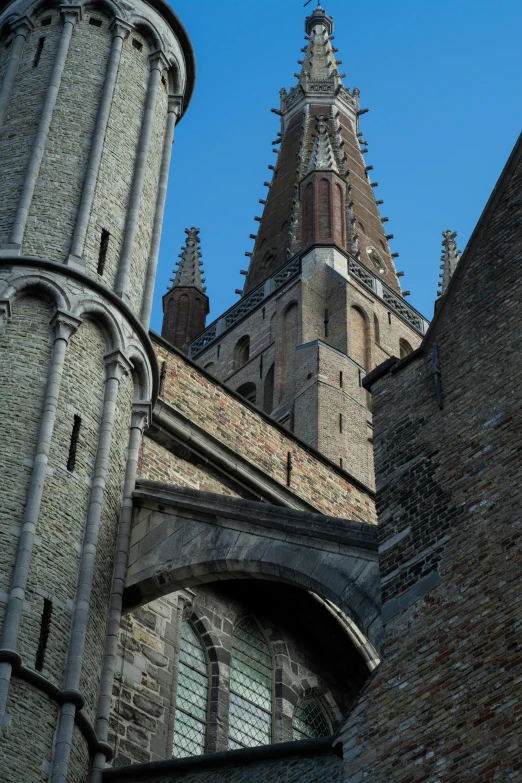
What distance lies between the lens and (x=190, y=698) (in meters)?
16.3

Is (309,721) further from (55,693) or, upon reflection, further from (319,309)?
(319,309)

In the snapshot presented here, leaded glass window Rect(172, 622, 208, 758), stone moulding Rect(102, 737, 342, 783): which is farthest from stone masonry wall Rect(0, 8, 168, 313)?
stone moulding Rect(102, 737, 342, 783)

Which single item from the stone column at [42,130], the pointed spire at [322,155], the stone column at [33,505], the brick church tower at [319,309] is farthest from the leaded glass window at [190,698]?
the pointed spire at [322,155]

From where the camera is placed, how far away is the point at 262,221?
53531mm

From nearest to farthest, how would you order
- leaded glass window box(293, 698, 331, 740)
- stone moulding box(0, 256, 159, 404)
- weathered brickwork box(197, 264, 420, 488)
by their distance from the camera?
stone moulding box(0, 256, 159, 404) < leaded glass window box(293, 698, 331, 740) < weathered brickwork box(197, 264, 420, 488)

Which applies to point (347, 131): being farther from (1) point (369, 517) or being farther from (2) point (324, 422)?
(1) point (369, 517)

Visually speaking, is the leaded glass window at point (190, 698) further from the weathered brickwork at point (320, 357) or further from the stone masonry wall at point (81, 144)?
the weathered brickwork at point (320, 357)

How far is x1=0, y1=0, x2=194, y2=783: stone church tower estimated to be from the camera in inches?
544

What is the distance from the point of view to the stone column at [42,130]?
58.3 ft

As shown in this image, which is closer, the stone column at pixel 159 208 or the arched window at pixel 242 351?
the stone column at pixel 159 208

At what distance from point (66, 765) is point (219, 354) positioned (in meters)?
33.6

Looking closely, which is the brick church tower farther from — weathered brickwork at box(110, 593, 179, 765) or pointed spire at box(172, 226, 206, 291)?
weathered brickwork at box(110, 593, 179, 765)

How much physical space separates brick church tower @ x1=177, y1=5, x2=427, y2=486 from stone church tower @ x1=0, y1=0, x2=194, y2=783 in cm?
1666

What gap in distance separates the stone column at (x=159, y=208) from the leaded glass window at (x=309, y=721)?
4905mm
